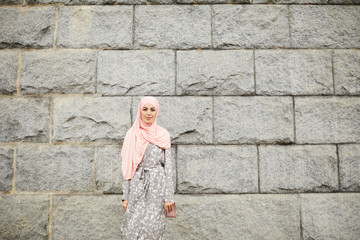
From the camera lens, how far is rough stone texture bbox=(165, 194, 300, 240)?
3.71 m

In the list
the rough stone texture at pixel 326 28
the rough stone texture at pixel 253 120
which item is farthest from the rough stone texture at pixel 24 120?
the rough stone texture at pixel 326 28

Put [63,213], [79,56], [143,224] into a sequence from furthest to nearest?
[79,56]
[63,213]
[143,224]

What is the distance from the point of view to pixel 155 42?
4.01 m

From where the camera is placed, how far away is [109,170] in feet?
12.4

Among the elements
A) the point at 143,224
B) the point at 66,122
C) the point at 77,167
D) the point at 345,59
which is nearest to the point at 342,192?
the point at 345,59

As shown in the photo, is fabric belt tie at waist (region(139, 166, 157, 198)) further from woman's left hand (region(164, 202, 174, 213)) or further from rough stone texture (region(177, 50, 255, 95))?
rough stone texture (region(177, 50, 255, 95))

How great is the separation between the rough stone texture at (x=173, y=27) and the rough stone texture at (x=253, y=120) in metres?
0.94

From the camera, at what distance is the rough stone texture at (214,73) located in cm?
393

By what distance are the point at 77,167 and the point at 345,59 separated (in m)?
4.04

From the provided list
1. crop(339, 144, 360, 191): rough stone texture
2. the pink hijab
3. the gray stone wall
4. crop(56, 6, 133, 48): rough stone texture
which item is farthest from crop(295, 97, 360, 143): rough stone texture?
crop(56, 6, 133, 48): rough stone texture

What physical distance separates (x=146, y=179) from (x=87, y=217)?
4.08ft

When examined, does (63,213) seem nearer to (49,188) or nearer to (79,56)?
(49,188)

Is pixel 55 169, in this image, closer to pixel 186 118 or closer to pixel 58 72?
pixel 58 72

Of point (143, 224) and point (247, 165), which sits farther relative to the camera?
point (247, 165)
